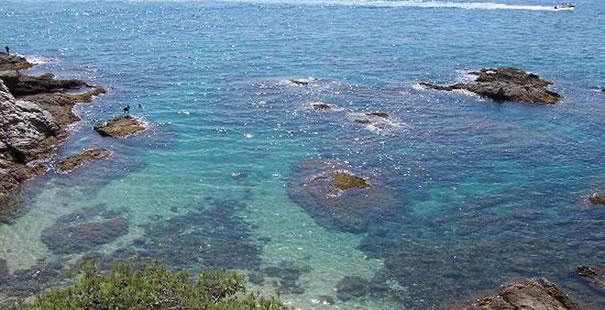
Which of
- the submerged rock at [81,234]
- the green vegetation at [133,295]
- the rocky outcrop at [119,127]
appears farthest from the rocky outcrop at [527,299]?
the rocky outcrop at [119,127]

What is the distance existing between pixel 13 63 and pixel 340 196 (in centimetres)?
6351

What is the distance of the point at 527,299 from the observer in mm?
29875

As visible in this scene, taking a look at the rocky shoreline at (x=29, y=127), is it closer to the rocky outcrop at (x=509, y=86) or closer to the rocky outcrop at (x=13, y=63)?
the rocky outcrop at (x=13, y=63)

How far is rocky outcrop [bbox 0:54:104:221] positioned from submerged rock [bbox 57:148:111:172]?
1.73 meters

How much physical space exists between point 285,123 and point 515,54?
55.1m

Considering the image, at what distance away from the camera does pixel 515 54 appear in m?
97.3

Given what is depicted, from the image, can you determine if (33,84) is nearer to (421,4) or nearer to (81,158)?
(81,158)

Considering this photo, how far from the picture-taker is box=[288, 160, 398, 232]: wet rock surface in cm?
4150

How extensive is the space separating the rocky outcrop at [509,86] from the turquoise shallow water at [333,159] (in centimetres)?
218

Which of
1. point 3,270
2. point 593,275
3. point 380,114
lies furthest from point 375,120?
point 3,270

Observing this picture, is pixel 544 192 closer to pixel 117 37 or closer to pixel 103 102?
pixel 103 102

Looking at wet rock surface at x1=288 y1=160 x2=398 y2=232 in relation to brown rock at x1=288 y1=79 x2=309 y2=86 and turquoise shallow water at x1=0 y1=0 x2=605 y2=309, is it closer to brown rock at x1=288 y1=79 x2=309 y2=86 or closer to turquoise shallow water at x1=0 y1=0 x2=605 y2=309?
turquoise shallow water at x1=0 y1=0 x2=605 y2=309

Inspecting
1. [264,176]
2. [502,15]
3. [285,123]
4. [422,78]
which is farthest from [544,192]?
[502,15]

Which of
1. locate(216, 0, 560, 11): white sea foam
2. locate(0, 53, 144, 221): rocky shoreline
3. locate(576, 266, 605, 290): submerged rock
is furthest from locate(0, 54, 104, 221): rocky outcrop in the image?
locate(216, 0, 560, 11): white sea foam
